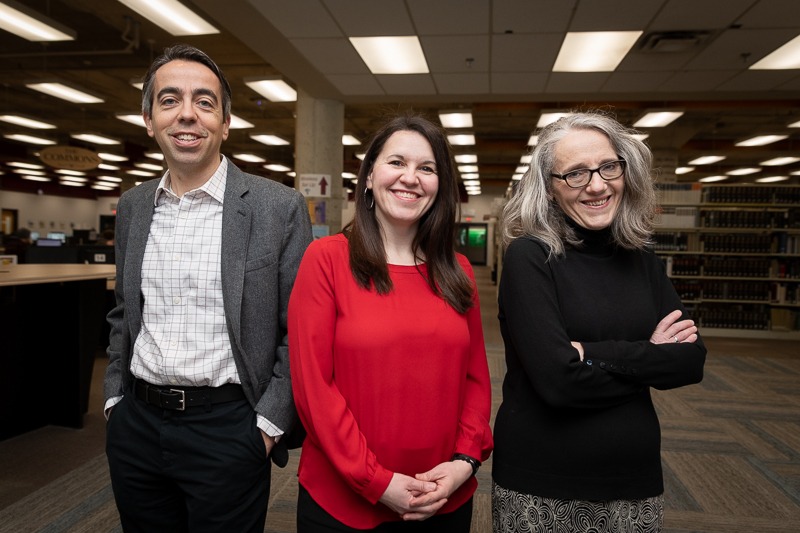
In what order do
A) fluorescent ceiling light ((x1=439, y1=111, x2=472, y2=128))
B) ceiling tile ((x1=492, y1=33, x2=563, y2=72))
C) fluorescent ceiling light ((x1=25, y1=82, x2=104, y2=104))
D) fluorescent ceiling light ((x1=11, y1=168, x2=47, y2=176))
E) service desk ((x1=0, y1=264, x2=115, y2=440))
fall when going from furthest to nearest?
fluorescent ceiling light ((x1=11, y1=168, x2=47, y2=176))
fluorescent ceiling light ((x1=439, y1=111, x2=472, y2=128))
fluorescent ceiling light ((x1=25, y1=82, x2=104, y2=104))
ceiling tile ((x1=492, y1=33, x2=563, y2=72))
service desk ((x1=0, y1=264, x2=115, y2=440))

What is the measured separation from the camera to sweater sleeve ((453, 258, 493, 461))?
128 centimetres

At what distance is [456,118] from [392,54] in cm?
356

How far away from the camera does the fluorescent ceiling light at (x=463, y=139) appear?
10.5m

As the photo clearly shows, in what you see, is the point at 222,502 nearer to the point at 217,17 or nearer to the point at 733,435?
the point at 733,435

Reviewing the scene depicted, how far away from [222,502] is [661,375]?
1.06 m

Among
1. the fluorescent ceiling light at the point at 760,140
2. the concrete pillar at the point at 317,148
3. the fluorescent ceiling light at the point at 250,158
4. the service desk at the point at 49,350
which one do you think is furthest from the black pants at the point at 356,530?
the fluorescent ceiling light at the point at 250,158

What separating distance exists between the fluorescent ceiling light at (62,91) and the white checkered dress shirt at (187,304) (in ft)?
24.5

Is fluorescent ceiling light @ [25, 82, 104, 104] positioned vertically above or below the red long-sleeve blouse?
above

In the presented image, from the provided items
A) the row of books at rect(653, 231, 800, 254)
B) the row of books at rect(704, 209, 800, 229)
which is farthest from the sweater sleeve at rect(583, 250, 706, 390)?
the row of books at rect(704, 209, 800, 229)

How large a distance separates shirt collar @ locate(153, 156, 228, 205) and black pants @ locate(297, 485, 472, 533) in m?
0.75

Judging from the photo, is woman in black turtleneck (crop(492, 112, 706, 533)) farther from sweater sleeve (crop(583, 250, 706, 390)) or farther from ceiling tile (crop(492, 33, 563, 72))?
ceiling tile (crop(492, 33, 563, 72))

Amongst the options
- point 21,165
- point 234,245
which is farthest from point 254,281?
point 21,165

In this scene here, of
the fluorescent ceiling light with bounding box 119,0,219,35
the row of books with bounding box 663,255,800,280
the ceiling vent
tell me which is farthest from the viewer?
the row of books with bounding box 663,255,800,280

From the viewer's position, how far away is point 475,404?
1.33 metres
